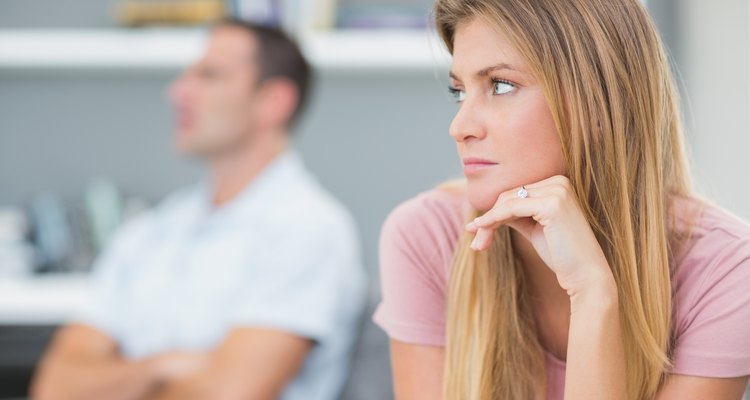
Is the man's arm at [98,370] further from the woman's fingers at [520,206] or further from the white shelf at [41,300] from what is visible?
the woman's fingers at [520,206]

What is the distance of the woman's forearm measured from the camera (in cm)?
106

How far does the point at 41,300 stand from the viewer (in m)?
2.74

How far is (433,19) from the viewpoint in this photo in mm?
1189

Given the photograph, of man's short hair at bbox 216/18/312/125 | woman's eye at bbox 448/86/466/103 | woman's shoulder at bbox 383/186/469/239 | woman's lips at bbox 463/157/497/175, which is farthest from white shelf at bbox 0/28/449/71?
woman's lips at bbox 463/157/497/175

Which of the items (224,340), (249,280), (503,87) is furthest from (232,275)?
(503,87)

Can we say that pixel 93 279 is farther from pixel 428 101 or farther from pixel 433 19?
pixel 433 19

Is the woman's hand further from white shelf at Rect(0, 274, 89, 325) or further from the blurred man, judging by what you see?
white shelf at Rect(0, 274, 89, 325)

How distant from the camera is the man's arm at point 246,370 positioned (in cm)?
191

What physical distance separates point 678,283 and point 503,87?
0.34 metres

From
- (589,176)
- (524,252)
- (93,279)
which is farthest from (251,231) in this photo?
(589,176)

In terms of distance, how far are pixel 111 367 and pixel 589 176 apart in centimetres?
137

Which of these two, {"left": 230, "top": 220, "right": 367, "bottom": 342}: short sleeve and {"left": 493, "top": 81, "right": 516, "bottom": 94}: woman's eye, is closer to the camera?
{"left": 493, "top": 81, "right": 516, "bottom": 94}: woman's eye

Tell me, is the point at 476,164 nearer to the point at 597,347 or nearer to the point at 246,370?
the point at 597,347

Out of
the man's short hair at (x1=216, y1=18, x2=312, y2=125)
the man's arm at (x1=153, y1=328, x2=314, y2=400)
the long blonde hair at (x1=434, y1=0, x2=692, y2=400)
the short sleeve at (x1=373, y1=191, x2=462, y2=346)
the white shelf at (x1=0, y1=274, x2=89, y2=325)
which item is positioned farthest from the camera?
the white shelf at (x1=0, y1=274, x2=89, y2=325)
